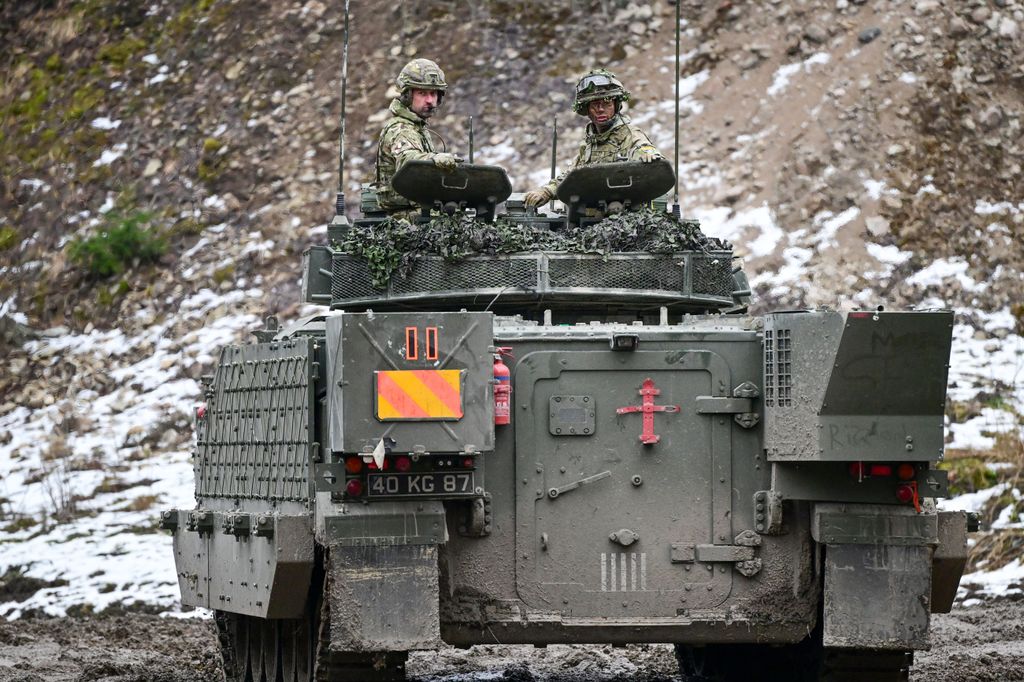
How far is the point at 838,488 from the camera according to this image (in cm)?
942

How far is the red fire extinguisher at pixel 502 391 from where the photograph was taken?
9.30m

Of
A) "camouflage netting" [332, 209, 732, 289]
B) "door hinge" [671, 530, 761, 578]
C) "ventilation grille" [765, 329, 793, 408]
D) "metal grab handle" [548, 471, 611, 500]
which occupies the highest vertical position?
"camouflage netting" [332, 209, 732, 289]

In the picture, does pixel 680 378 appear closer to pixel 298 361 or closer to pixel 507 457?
pixel 507 457

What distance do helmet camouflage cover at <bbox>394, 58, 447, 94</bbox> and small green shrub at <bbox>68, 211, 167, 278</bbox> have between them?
12654mm

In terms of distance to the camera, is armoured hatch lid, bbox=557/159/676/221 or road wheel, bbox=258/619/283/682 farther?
armoured hatch lid, bbox=557/159/676/221

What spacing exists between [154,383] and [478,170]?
11289mm

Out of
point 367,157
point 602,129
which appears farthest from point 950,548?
point 367,157

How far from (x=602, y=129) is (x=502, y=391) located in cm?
376

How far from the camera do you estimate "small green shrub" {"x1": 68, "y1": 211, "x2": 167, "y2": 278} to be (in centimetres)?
2430

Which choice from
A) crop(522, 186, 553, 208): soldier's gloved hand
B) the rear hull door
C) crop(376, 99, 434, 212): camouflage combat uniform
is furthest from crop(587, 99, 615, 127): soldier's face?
the rear hull door

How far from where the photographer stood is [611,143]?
1253 cm

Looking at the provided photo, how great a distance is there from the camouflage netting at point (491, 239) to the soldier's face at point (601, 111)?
1.44 metres

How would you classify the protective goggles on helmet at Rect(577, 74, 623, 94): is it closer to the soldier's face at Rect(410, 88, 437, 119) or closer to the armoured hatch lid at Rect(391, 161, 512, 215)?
the soldier's face at Rect(410, 88, 437, 119)

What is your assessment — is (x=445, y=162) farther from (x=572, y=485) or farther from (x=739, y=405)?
(x=739, y=405)
